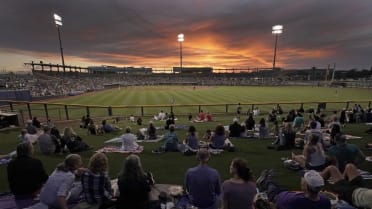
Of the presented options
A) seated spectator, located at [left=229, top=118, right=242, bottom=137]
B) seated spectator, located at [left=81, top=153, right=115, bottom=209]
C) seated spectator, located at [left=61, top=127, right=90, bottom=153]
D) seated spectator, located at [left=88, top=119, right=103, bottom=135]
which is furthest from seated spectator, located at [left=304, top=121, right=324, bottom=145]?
seated spectator, located at [left=88, top=119, right=103, bottom=135]

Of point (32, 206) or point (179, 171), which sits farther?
point (179, 171)

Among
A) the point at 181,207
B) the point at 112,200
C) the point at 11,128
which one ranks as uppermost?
the point at 112,200

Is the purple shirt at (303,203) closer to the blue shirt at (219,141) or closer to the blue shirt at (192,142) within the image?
the blue shirt at (192,142)

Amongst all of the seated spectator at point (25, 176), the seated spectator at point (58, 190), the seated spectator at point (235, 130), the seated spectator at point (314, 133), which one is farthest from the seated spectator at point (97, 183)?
the seated spectator at point (235, 130)

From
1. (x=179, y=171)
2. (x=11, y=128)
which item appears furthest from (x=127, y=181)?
(x=11, y=128)

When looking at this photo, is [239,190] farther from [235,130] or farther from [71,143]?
[235,130]

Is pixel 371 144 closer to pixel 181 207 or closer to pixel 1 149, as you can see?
pixel 181 207

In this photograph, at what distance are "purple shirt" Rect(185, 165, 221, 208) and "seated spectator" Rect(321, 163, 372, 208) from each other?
279cm

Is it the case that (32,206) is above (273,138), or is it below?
above

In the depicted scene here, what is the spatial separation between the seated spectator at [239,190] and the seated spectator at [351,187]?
242cm

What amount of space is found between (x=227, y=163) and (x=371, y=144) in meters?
6.58

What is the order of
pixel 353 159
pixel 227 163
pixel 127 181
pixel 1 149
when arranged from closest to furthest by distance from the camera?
pixel 127 181 < pixel 353 159 < pixel 227 163 < pixel 1 149

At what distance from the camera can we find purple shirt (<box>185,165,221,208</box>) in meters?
5.29

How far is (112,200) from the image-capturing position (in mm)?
5191
